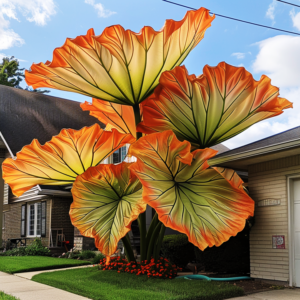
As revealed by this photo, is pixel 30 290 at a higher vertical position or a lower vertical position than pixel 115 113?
lower

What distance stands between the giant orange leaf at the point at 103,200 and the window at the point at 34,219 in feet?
36.4

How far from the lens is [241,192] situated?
24.1 feet

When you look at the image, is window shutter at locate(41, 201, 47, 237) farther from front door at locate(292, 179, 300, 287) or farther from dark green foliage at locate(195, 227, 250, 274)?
front door at locate(292, 179, 300, 287)

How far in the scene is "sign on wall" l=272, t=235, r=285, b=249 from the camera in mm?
8602

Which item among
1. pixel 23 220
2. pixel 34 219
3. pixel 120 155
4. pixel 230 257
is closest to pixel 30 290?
pixel 230 257

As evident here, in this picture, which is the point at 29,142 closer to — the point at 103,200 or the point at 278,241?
the point at 103,200

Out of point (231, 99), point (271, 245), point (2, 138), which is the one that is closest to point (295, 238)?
point (271, 245)

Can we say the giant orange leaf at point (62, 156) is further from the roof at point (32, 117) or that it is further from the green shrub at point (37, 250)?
the roof at point (32, 117)

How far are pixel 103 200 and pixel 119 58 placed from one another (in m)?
2.99

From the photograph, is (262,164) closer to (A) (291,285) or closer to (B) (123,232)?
(A) (291,285)

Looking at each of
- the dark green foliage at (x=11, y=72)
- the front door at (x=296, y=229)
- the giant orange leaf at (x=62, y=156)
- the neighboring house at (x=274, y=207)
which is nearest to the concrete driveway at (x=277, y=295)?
the front door at (x=296, y=229)

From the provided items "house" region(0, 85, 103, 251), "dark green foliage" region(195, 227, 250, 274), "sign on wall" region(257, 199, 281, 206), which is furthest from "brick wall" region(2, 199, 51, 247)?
"sign on wall" region(257, 199, 281, 206)

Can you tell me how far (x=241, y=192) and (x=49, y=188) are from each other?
446 inches

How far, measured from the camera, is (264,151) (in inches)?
324
